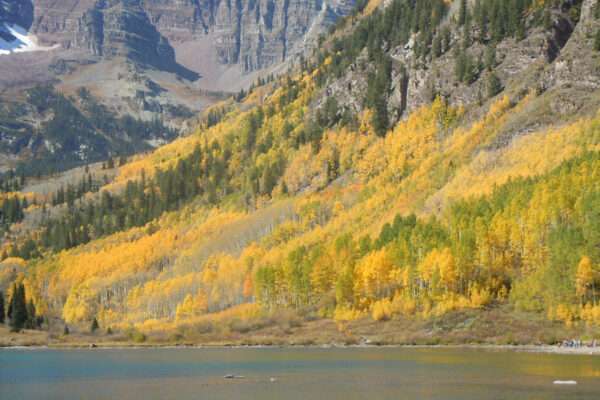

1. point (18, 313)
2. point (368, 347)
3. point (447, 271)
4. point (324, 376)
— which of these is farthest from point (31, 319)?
point (324, 376)

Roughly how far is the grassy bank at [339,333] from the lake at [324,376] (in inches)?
302

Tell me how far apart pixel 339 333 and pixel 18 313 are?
8826 cm

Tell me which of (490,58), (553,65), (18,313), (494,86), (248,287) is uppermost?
(490,58)

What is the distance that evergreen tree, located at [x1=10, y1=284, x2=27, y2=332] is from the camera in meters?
161

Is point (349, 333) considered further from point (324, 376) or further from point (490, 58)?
point (490, 58)

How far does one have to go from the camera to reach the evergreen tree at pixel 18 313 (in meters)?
161

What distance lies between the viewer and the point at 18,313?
162 metres

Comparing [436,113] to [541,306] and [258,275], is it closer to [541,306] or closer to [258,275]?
[258,275]

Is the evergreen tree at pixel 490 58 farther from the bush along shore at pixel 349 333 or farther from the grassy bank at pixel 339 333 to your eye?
the grassy bank at pixel 339 333

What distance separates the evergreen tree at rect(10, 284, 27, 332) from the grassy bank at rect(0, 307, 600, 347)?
7.66 ft

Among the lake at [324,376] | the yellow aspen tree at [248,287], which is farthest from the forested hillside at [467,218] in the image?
the lake at [324,376]

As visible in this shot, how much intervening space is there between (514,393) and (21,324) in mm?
141817

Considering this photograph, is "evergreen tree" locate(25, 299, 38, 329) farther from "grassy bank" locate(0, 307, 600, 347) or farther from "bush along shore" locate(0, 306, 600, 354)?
"grassy bank" locate(0, 307, 600, 347)

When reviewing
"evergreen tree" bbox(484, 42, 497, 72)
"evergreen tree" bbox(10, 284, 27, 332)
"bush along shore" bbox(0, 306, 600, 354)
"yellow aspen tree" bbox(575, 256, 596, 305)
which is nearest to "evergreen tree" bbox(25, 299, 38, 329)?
"evergreen tree" bbox(10, 284, 27, 332)
